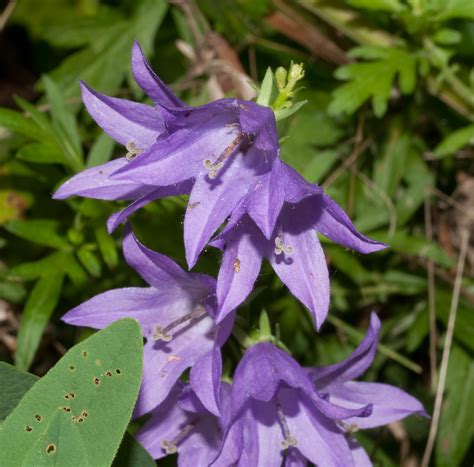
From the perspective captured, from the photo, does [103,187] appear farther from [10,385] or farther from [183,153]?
[10,385]

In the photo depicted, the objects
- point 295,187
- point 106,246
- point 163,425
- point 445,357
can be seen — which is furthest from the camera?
point 445,357

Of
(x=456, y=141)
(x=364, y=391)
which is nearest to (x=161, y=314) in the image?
(x=364, y=391)

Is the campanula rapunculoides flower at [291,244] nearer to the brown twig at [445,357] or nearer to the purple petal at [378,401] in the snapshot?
the purple petal at [378,401]

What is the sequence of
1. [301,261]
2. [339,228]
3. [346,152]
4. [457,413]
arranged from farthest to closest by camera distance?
[346,152], [457,413], [301,261], [339,228]

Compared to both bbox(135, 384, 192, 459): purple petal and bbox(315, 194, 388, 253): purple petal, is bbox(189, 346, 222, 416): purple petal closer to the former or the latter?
bbox(135, 384, 192, 459): purple petal

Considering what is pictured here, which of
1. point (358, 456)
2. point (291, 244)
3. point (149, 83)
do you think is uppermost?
point (149, 83)
